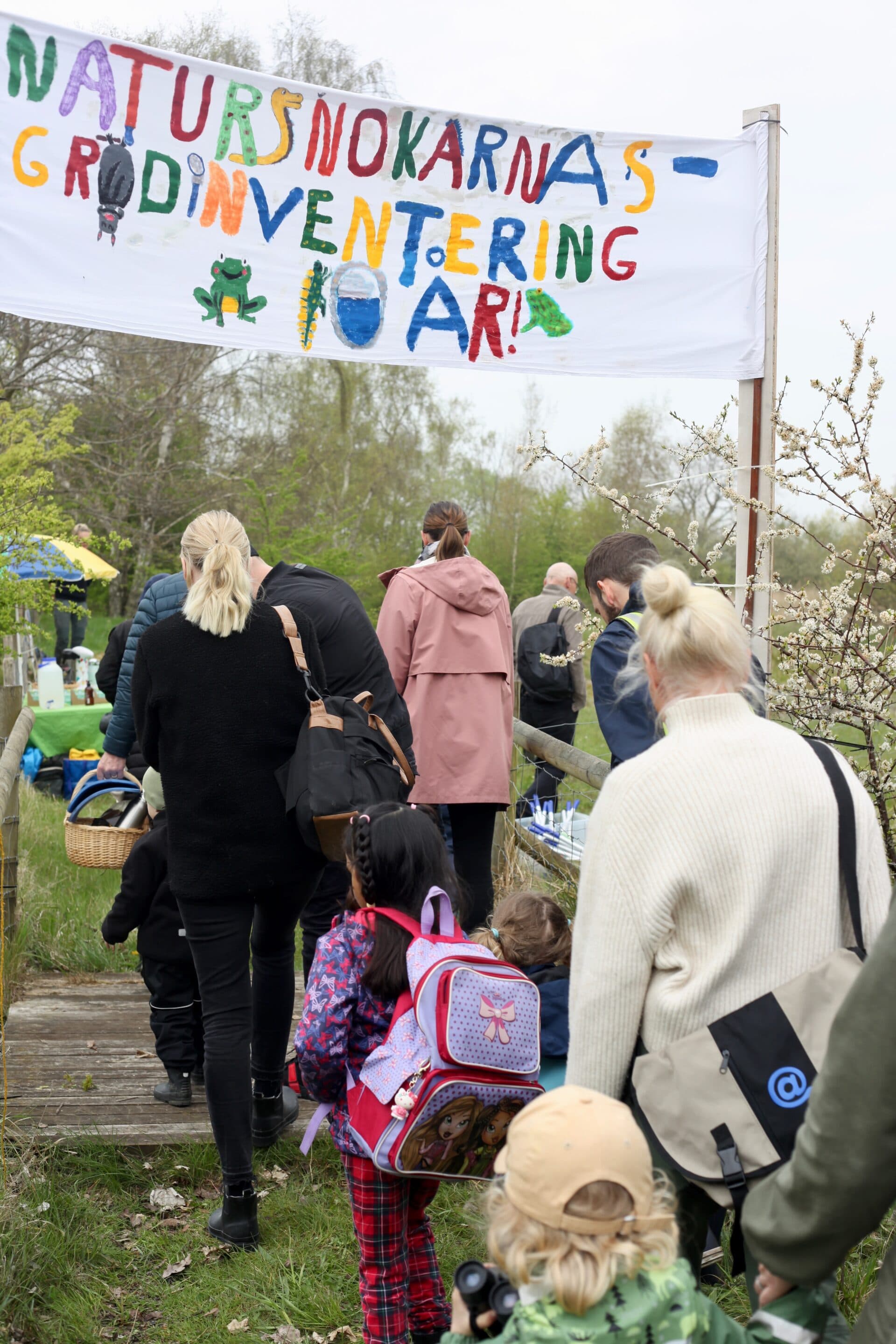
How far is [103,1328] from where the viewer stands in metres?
2.96

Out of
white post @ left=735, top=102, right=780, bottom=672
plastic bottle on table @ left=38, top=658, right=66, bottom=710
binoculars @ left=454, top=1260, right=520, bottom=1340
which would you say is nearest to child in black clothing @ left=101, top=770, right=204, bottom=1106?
white post @ left=735, top=102, right=780, bottom=672

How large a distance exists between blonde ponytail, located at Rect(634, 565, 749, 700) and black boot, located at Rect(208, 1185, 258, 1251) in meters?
2.10

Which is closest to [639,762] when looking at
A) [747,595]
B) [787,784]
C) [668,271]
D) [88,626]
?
[787,784]

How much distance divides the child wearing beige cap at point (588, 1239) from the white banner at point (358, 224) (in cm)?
314

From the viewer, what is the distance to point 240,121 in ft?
13.5

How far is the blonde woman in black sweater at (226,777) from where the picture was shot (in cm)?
318

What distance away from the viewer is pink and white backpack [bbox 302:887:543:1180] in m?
2.38

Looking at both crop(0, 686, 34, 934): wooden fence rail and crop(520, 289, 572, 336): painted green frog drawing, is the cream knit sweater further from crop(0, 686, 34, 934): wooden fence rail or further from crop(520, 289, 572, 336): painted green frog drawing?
crop(0, 686, 34, 934): wooden fence rail

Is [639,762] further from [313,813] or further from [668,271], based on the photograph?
[668,271]

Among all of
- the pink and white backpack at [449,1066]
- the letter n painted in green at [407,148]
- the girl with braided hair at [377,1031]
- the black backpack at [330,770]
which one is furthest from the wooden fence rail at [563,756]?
the letter n painted in green at [407,148]

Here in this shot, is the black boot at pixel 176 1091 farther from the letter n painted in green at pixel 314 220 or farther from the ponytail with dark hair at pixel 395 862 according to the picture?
the letter n painted in green at pixel 314 220

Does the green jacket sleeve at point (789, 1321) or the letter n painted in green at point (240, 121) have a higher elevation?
the letter n painted in green at point (240, 121)

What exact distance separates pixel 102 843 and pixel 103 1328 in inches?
88.5

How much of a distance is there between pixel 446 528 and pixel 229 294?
145cm
